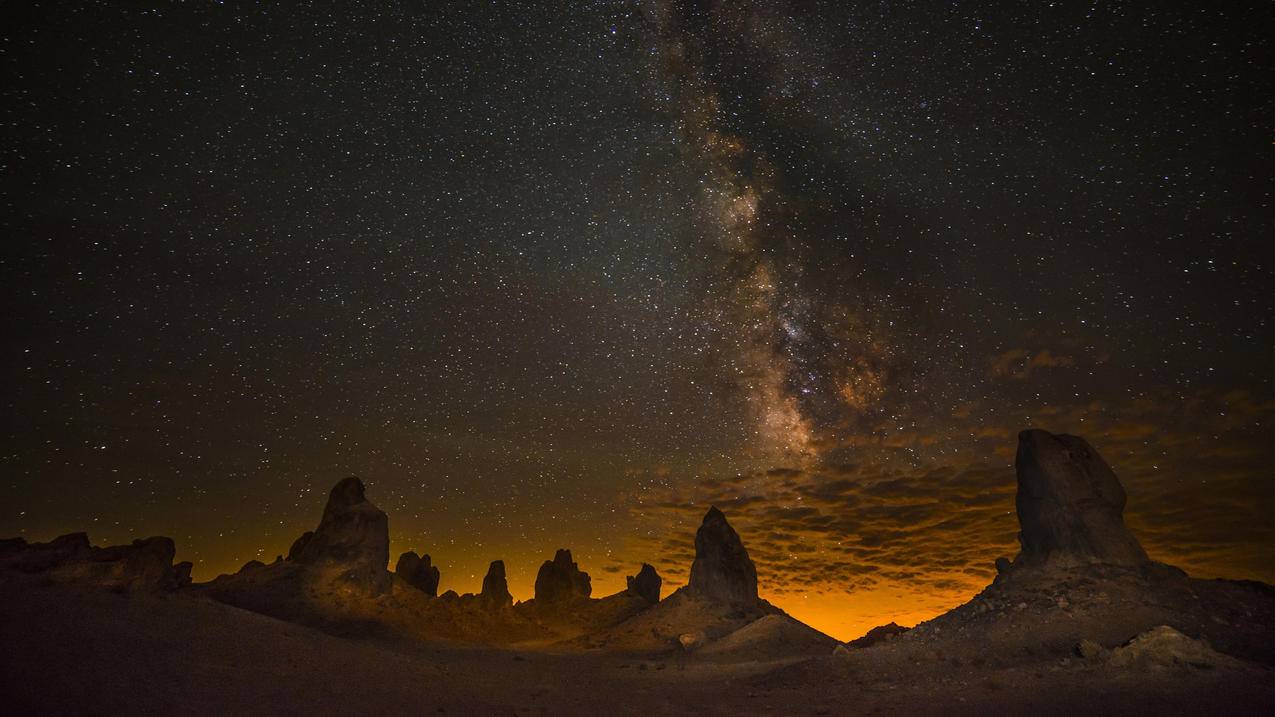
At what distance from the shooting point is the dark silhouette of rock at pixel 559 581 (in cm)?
8425

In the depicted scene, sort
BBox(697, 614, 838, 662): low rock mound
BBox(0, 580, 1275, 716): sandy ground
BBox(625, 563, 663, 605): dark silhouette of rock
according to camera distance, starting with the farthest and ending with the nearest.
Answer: BBox(625, 563, 663, 605): dark silhouette of rock < BBox(697, 614, 838, 662): low rock mound < BBox(0, 580, 1275, 716): sandy ground

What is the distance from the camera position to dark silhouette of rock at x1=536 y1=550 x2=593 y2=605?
84250 millimetres

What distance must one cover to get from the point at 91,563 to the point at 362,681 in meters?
15.1

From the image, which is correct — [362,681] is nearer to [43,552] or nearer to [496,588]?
[43,552]

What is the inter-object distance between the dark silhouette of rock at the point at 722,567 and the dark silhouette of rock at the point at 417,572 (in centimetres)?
4417

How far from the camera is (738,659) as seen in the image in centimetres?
3866

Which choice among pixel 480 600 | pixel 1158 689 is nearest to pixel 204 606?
pixel 1158 689

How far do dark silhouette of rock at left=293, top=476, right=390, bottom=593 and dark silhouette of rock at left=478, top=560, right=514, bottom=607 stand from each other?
3634 cm

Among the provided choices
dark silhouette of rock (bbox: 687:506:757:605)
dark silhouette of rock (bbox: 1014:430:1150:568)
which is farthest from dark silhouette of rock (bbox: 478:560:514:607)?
dark silhouette of rock (bbox: 1014:430:1150:568)

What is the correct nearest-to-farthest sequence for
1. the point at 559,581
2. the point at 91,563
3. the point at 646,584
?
the point at 91,563
the point at 646,584
the point at 559,581

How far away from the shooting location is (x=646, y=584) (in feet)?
261

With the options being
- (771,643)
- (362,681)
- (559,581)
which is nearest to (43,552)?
(362,681)

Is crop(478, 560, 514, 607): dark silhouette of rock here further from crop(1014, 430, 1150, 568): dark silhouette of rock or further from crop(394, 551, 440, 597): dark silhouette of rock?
crop(1014, 430, 1150, 568): dark silhouette of rock

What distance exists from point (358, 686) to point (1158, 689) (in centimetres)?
2346
